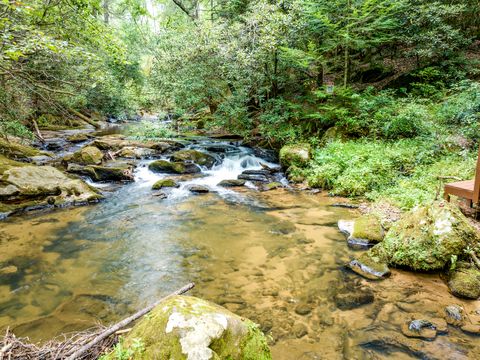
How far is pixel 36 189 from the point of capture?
8609 millimetres

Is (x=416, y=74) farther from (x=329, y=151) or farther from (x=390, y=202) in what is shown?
(x=390, y=202)

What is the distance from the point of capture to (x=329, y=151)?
1076 centimetres

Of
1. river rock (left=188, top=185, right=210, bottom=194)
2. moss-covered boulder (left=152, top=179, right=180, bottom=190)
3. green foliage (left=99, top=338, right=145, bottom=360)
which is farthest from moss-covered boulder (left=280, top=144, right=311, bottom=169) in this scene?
green foliage (left=99, top=338, right=145, bottom=360)

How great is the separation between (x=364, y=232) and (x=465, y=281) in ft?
6.41

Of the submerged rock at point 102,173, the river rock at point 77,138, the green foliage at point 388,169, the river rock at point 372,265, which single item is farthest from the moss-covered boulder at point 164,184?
the river rock at point 77,138

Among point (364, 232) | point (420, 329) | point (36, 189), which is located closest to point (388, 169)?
point (364, 232)

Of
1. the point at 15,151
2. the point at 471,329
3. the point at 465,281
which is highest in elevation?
the point at 15,151

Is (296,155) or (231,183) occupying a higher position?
(296,155)

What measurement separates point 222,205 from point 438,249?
5406 mm

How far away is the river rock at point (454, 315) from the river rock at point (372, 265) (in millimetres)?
949

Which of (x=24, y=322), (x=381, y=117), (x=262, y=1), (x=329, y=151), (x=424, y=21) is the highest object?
(x=262, y=1)

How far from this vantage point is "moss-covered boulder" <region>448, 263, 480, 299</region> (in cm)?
394

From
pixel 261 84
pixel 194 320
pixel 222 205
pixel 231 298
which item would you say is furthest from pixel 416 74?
pixel 194 320

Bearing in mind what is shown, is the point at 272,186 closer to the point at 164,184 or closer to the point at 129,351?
the point at 164,184
